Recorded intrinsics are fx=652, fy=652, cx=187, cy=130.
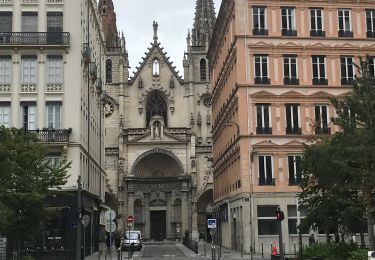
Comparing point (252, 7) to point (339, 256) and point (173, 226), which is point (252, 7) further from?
point (173, 226)

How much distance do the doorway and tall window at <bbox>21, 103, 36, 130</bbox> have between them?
1584 inches

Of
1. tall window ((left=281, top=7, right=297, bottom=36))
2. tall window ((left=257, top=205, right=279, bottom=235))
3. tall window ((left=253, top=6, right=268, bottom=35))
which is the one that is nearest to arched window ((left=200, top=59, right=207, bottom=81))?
tall window ((left=281, top=7, right=297, bottom=36))

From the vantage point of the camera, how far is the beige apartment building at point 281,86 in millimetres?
42250

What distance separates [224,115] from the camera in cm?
5178

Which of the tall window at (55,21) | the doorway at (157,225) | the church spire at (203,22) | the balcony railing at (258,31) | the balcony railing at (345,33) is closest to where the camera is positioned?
the tall window at (55,21)

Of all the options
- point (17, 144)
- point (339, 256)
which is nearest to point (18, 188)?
point (17, 144)

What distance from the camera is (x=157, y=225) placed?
3071 inches

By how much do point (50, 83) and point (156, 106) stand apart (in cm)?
4168

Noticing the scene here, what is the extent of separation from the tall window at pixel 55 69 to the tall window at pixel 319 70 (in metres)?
16.7

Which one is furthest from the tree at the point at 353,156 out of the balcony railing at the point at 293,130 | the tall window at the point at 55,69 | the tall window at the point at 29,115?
the tall window at the point at 29,115

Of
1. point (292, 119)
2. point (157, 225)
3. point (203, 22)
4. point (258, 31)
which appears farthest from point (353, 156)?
point (203, 22)

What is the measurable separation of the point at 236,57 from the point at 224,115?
28.8 ft

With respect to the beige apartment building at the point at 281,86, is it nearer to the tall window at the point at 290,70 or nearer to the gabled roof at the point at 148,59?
the tall window at the point at 290,70

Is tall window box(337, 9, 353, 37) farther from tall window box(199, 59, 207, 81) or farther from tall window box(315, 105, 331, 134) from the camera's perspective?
tall window box(199, 59, 207, 81)
